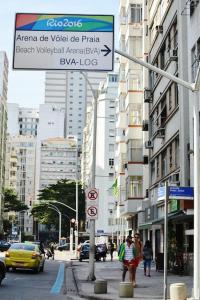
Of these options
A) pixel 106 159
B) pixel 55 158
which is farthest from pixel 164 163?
pixel 55 158

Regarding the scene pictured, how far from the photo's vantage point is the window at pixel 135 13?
47.8m

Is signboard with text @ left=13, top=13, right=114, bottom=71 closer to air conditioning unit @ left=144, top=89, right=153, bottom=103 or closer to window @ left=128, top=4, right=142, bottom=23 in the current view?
air conditioning unit @ left=144, top=89, right=153, bottom=103

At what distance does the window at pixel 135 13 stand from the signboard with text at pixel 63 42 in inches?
1354

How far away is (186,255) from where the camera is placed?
25.3m

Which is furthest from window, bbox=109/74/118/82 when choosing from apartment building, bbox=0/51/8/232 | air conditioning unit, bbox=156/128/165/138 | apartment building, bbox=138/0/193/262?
air conditioning unit, bbox=156/128/165/138

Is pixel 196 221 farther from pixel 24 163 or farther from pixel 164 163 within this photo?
pixel 24 163

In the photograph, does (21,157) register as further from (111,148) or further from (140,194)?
(140,194)

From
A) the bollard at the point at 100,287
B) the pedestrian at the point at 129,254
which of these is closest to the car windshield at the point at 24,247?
the pedestrian at the point at 129,254

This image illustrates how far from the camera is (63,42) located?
1409 cm

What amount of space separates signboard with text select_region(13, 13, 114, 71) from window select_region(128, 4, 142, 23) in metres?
34.4

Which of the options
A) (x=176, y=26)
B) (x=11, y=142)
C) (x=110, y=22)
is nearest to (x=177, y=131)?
(x=176, y=26)

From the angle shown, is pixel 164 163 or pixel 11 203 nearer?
pixel 164 163

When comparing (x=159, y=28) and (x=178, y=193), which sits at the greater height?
(x=159, y=28)

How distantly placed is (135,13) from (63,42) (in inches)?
1392
